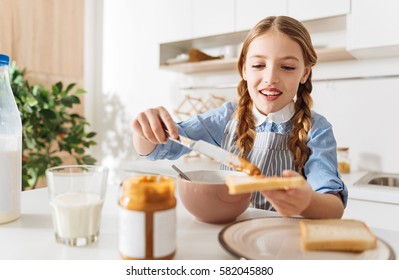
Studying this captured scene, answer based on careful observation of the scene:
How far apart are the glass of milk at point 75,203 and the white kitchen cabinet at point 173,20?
1.83m

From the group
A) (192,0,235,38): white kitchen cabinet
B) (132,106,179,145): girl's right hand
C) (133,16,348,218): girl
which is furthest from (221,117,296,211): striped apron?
(192,0,235,38): white kitchen cabinet

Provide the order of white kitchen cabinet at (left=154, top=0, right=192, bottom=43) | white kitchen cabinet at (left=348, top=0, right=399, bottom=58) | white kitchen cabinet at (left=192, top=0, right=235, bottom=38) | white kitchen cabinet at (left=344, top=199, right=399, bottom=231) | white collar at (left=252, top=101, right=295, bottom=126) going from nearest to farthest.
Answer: white collar at (left=252, top=101, right=295, bottom=126), white kitchen cabinet at (left=344, top=199, right=399, bottom=231), white kitchen cabinet at (left=348, top=0, right=399, bottom=58), white kitchen cabinet at (left=192, top=0, right=235, bottom=38), white kitchen cabinet at (left=154, top=0, right=192, bottom=43)

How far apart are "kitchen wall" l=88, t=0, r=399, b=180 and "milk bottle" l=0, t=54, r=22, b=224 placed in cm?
180

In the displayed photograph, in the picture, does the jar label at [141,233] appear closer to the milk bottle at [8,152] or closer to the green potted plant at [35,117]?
the milk bottle at [8,152]

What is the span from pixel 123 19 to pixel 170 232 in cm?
257

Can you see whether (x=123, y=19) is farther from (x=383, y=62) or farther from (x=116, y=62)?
(x=383, y=62)

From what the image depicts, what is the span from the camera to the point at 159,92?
273 cm

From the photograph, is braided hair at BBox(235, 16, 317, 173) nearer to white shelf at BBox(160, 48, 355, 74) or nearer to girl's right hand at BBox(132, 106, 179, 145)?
girl's right hand at BBox(132, 106, 179, 145)

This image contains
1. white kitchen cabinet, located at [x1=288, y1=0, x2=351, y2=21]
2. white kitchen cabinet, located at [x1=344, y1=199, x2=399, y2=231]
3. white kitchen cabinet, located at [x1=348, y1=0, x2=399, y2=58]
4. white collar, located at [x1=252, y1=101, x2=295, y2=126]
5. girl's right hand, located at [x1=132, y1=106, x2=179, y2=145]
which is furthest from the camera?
white kitchen cabinet, located at [x1=288, y1=0, x2=351, y2=21]

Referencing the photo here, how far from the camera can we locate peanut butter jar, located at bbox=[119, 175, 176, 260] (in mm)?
464

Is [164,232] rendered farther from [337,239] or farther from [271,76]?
[271,76]

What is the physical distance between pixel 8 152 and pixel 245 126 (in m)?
0.65

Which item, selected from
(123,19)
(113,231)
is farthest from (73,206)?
(123,19)

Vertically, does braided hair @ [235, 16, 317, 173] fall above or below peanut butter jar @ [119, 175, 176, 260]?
above
